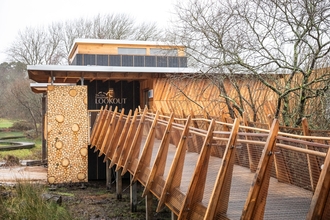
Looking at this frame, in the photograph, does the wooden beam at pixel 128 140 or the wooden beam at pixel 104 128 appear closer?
the wooden beam at pixel 128 140

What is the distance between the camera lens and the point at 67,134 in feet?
49.4

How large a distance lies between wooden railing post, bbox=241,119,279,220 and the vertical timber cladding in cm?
1227

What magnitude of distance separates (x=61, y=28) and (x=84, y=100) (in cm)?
2505

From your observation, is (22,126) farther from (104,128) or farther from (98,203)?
(98,203)

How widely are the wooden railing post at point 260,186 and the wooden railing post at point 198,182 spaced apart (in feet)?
3.69

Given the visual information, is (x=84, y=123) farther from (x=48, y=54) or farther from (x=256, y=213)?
(x=48, y=54)

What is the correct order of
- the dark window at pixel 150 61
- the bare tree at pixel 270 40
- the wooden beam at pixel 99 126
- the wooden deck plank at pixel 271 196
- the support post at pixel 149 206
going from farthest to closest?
1. the dark window at pixel 150 61
2. the wooden beam at pixel 99 126
3. the support post at pixel 149 206
4. the bare tree at pixel 270 40
5. the wooden deck plank at pixel 271 196

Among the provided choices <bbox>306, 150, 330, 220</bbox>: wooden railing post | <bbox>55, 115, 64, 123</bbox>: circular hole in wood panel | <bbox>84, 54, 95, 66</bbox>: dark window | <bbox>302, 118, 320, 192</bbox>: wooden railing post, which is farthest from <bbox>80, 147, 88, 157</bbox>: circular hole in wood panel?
<bbox>306, 150, 330, 220</bbox>: wooden railing post

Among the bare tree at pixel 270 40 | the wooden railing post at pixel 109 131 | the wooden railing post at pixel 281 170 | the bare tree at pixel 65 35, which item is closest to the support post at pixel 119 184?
the wooden railing post at pixel 109 131

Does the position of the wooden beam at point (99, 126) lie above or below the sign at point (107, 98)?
below

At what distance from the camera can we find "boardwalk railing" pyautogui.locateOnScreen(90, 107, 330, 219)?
3346 millimetres

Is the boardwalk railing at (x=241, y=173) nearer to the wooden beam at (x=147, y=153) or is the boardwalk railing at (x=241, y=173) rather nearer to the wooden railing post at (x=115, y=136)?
the wooden beam at (x=147, y=153)

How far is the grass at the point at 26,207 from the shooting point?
802cm

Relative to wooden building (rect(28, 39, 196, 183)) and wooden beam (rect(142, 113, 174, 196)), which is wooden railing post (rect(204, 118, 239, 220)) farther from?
wooden building (rect(28, 39, 196, 183))
